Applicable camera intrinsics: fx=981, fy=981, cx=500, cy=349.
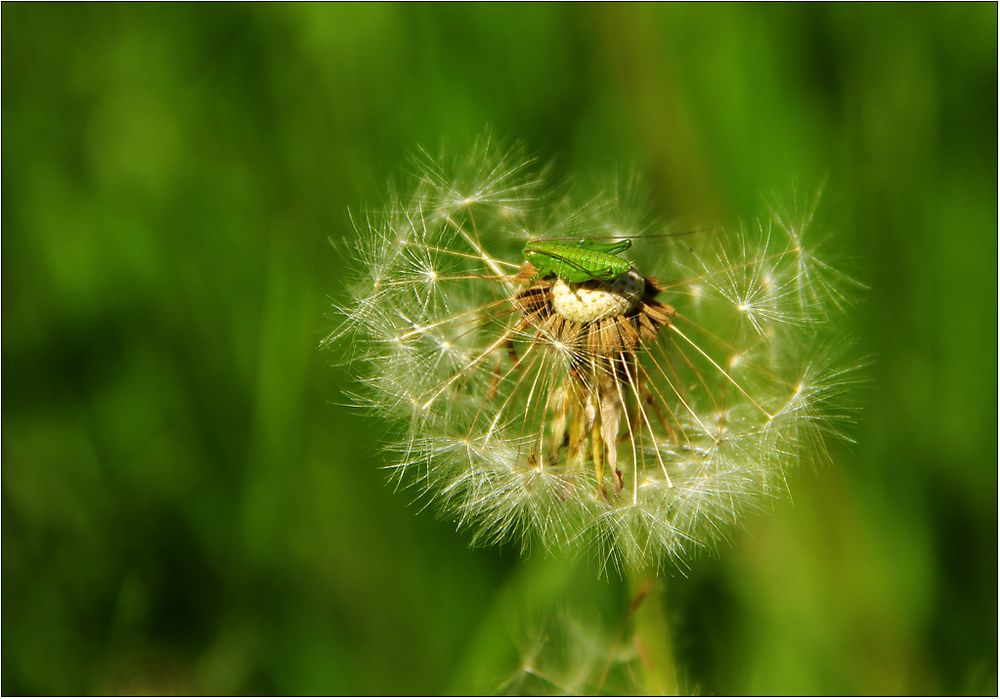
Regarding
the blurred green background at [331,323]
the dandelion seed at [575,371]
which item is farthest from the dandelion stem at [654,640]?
the blurred green background at [331,323]

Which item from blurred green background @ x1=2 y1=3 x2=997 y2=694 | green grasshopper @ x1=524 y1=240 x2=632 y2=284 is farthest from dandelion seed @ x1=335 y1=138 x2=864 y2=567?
blurred green background @ x1=2 y1=3 x2=997 y2=694

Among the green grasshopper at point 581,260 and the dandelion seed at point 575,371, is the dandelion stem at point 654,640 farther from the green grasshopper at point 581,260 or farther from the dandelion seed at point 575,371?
the green grasshopper at point 581,260

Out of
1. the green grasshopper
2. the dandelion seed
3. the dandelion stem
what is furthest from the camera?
the dandelion stem

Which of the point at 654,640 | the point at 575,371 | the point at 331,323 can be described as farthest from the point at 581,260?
the point at 331,323

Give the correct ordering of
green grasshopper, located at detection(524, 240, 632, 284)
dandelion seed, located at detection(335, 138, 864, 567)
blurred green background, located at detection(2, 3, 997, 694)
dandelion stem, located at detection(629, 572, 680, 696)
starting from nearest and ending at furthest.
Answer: green grasshopper, located at detection(524, 240, 632, 284)
dandelion seed, located at detection(335, 138, 864, 567)
dandelion stem, located at detection(629, 572, 680, 696)
blurred green background, located at detection(2, 3, 997, 694)

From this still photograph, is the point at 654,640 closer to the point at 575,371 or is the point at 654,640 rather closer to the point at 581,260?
the point at 575,371

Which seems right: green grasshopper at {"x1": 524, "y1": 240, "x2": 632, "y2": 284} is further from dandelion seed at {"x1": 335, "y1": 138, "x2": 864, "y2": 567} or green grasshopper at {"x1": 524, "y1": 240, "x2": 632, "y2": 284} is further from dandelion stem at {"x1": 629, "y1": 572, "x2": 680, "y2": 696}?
dandelion stem at {"x1": 629, "y1": 572, "x2": 680, "y2": 696}

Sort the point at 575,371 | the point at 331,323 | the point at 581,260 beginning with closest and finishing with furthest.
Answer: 1. the point at 581,260
2. the point at 575,371
3. the point at 331,323
